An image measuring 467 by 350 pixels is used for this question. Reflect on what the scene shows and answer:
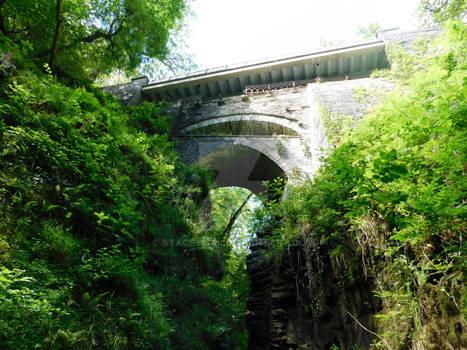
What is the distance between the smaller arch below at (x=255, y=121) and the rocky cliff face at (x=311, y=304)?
5427 millimetres

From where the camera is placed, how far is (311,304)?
14.2 feet

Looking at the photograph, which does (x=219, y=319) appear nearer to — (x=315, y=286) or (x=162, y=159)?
(x=315, y=286)

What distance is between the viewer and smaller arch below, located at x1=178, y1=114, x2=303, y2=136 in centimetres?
967

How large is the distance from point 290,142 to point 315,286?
5.84 metres

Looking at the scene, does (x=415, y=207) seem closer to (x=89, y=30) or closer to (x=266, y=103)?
(x=266, y=103)

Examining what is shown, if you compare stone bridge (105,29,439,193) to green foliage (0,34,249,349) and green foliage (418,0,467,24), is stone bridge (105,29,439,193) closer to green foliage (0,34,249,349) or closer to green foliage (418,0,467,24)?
green foliage (418,0,467,24)

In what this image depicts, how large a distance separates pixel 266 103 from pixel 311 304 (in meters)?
8.32

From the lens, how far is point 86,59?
895 cm

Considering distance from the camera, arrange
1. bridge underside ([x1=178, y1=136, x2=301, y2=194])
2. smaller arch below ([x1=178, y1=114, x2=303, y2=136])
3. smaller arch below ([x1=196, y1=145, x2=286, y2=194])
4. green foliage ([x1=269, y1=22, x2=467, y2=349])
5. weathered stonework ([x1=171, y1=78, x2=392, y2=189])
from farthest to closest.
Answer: smaller arch below ([x1=196, y1=145, x2=286, y2=194]) < smaller arch below ([x1=178, y1=114, x2=303, y2=136]) < bridge underside ([x1=178, y1=136, x2=301, y2=194]) < weathered stonework ([x1=171, y1=78, x2=392, y2=189]) < green foliage ([x1=269, y1=22, x2=467, y2=349])

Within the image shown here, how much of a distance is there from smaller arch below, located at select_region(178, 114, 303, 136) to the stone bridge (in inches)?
1.5

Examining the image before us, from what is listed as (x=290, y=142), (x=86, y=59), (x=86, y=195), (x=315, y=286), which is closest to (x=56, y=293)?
(x=86, y=195)

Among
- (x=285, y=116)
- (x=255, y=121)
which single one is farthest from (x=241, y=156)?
(x=285, y=116)

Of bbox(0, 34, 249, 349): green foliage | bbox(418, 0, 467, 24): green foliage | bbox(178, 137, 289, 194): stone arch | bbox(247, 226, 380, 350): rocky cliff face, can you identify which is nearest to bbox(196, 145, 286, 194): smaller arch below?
bbox(178, 137, 289, 194): stone arch

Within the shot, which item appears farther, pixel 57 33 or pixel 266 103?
pixel 266 103
